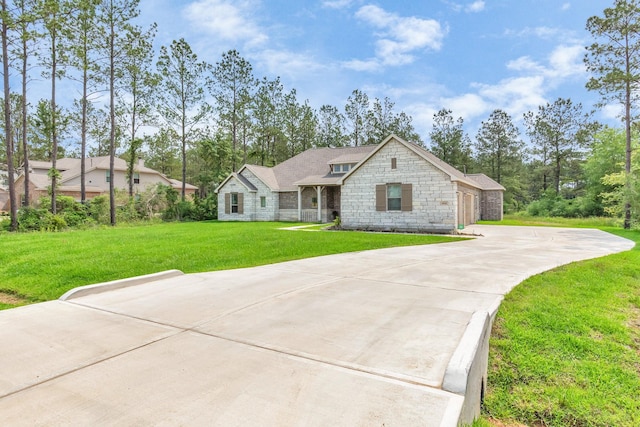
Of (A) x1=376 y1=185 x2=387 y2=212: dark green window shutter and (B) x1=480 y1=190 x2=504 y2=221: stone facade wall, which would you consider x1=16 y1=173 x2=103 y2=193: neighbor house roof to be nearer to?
(A) x1=376 y1=185 x2=387 y2=212: dark green window shutter

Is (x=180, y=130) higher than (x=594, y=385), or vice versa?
(x=180, y=130)

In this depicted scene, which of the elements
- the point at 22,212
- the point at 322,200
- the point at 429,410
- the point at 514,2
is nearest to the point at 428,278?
the point at 429,410

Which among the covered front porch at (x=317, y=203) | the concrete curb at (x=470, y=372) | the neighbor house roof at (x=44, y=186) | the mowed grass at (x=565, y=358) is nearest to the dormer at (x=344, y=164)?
the covered front porch at (x=317, y=203)

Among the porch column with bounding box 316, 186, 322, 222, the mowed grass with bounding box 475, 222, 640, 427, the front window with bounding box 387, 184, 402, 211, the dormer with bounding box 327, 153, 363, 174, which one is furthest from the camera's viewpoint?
the dormer with bounding box 327, 153, 363, 174

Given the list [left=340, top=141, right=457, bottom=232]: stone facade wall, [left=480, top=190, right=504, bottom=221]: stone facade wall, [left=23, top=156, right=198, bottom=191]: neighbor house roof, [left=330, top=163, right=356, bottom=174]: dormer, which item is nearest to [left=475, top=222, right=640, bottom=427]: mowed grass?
[left=340, top=141, right=457, bottom=232]: stone facade wall

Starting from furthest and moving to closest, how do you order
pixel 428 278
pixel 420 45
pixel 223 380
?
pixel 420 45, pixel 428 278, pixel 223 380

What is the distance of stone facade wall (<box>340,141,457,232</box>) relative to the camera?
15750 mm

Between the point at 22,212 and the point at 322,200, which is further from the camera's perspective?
the point at 322,200

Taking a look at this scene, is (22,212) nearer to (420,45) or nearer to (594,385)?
(420,45)

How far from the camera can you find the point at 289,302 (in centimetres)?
475

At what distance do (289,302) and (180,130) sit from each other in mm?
26989

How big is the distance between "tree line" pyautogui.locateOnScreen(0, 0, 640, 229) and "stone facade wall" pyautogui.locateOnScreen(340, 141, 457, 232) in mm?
9088

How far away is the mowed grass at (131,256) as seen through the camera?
265 inches

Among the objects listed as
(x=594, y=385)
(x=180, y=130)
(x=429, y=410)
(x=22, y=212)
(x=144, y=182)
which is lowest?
(x=594, y=385)
